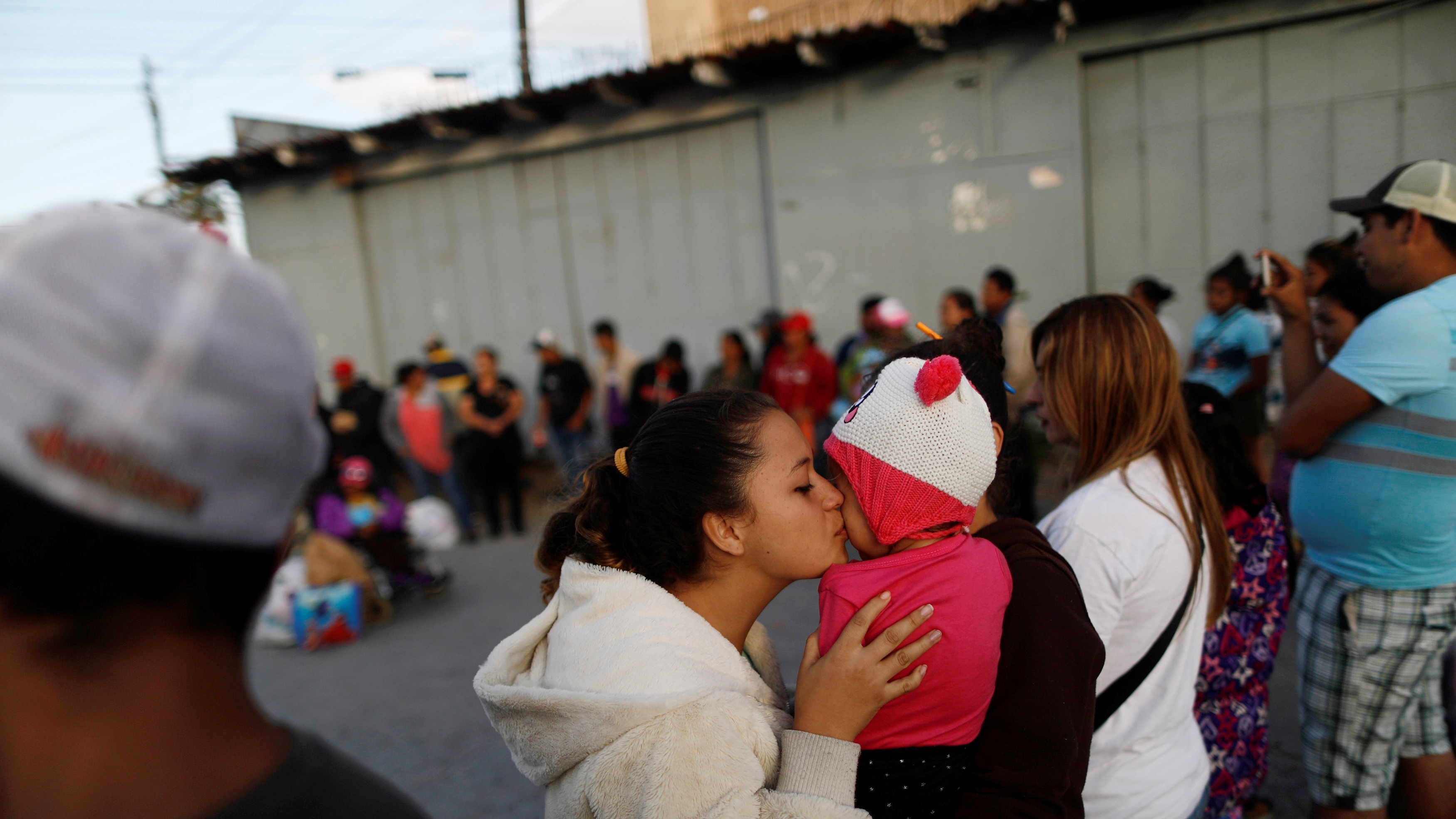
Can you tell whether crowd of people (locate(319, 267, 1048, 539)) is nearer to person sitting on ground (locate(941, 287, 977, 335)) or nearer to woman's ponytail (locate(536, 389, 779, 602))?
person sitting on ground (locate(941, 287, 977, 335))

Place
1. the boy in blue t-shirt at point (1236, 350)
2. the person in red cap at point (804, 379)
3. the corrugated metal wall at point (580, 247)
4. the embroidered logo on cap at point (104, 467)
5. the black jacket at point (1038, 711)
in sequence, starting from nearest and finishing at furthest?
the embroidered logo on cap at point (104, 467) → the black jacket at point (1038, 711) → the boy in blue t-shirt at point (1236, 350) → the person in red cap at point (804, 379) → the corrugated metal wall at point (580, 247)

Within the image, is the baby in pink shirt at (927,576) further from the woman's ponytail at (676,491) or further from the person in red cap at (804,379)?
the person in red cap at (804,379)

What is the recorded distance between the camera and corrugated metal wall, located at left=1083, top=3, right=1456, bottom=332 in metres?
6.52

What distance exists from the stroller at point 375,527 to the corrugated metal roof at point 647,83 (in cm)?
502

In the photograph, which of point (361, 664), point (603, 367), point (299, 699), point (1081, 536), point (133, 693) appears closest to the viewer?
point (133, 693)

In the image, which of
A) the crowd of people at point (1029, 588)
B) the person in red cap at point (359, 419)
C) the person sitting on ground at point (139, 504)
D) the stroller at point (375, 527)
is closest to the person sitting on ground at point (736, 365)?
the stroller at point (375, 527)

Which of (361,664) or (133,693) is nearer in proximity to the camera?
(133,693)

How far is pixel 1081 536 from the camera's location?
171 centimetres

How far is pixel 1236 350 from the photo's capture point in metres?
5.06

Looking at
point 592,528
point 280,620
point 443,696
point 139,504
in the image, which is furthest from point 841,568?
point 280,620

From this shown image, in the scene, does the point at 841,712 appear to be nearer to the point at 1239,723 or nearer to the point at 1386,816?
the point at 1239,723

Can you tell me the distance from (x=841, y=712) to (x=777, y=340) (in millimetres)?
6799

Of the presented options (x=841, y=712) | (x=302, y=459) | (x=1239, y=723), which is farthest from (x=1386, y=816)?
(x=302, y=459)

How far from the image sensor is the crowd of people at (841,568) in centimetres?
61
